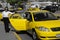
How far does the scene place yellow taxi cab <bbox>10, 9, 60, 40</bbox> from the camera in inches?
364

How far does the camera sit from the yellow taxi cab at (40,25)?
926 cm

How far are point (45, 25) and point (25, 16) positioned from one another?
2878 mm

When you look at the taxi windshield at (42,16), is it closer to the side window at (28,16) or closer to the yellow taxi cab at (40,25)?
the yellow taxi cab at (40,25)

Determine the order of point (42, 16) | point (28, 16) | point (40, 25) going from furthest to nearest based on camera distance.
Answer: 1. point (28, 16)
2. point (42, 16)
3. point (40, 25)

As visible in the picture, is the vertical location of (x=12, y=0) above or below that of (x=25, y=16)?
below

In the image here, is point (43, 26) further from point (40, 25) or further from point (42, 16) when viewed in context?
point (42, 16)

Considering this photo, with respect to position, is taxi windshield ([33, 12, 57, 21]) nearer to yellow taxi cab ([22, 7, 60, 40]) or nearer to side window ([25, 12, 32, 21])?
yellow taxi cab ([22, 7, 60, 40])

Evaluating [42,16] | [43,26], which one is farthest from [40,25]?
[42,16]

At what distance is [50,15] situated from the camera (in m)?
11.9

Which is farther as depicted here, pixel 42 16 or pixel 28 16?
pixel 28 16

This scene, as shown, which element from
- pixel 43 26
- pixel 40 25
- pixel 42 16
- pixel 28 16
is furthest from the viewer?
pixel 28 16

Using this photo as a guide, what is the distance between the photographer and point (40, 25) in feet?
32.5

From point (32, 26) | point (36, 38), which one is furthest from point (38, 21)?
point (36, 38)

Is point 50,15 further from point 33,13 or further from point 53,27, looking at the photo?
point 53,27
